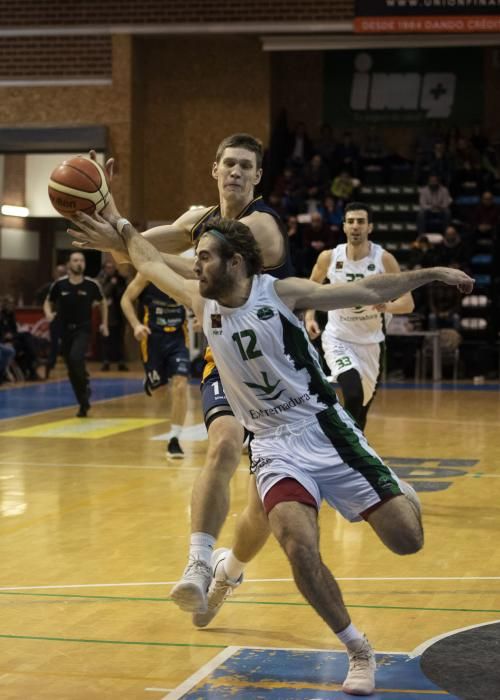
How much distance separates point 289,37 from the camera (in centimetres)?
2414

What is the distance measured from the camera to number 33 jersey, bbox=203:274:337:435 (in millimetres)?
4527

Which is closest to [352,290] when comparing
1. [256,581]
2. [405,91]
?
[256,581]

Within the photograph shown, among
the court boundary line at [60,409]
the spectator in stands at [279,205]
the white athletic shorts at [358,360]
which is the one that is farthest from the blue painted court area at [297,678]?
the spectator in stands at [279,205]

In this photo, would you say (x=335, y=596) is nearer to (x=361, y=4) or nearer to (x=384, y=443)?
(x=384, y=443)

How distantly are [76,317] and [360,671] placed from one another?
1109 centimetres

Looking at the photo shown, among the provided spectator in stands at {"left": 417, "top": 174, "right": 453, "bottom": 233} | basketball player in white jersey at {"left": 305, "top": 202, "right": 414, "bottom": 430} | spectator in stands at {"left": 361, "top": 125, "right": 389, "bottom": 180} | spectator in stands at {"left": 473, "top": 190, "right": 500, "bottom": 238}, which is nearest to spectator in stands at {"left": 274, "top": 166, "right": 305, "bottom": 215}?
spectator in stands at {"left": 361, "top": 125, "right": 389, "bottom": 180}

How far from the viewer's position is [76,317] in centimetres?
1498

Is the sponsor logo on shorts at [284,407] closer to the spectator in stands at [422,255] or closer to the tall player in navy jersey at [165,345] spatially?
the tall player in navy jersey at [165,345]

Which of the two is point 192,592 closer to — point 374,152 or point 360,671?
point 360,671

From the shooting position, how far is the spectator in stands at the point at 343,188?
2338 centimetres

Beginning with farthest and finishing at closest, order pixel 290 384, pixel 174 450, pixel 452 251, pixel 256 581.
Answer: pixel 452 251
pixel 174 450
pixel 256 581
pixel 290 384

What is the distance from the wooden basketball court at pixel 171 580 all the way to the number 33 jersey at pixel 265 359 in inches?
39.1

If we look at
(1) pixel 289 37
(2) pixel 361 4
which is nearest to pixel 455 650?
(2) pixel 361 4

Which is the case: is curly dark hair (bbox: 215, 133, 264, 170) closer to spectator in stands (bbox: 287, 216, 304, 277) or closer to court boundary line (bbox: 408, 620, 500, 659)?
court boundary line (bbox: 408, 620, 500, 659)
